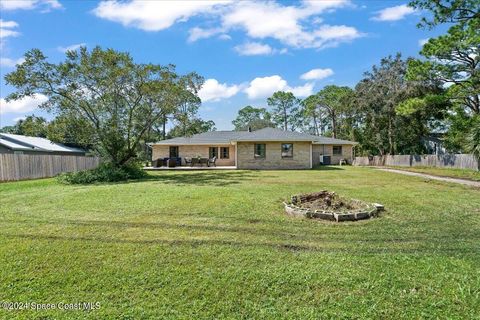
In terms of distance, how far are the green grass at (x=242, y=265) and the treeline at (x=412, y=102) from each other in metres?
13.7

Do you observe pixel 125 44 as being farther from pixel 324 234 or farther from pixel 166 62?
pixel 324 234

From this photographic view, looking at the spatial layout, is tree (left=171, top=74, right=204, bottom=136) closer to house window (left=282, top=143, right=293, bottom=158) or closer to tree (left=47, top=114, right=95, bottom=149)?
tree (left=47, top=114, right=95, bottom=149)

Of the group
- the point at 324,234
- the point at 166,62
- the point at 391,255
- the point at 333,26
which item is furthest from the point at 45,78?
the point at 391,255

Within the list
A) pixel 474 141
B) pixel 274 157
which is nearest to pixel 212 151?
pixel 274 157

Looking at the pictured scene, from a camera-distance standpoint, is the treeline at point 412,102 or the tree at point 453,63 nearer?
the treeline at point 412,102

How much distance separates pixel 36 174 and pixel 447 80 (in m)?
25.4

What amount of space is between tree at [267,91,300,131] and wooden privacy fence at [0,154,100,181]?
156ft

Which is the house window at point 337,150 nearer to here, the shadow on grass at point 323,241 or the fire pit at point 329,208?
the fire pit at point 329,208

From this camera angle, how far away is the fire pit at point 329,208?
19.4ft

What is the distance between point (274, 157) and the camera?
2375cm

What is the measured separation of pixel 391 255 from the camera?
4016mm

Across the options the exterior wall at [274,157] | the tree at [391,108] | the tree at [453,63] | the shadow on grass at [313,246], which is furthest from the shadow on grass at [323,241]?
the tree at [391,108]

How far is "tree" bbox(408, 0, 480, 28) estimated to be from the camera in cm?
1466

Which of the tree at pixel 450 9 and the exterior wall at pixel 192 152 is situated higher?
the tree at pixel 450 9
